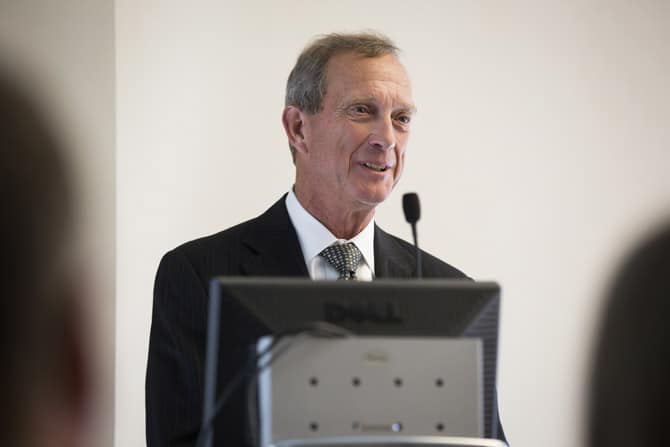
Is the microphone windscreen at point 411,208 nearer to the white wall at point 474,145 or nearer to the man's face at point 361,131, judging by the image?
the man's face at point 361,131

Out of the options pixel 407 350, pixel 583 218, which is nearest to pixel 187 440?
pixel 407 350

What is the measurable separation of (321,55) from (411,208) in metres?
0.77

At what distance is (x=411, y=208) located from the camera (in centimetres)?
214

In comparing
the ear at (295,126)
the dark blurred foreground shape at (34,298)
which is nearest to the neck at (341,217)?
the ear at (295,126)

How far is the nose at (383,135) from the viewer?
2.65 m

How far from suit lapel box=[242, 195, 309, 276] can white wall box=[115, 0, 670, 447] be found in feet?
2.85

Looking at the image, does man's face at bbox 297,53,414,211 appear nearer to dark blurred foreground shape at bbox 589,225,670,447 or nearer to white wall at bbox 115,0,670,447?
white wall at bbox 115,0,670,447

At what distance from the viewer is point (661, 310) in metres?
0.98

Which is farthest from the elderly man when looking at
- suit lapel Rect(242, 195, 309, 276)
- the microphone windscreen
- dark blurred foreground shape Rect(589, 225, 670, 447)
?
dark blurred foreground shape Rect(589, 225, 670, 447)

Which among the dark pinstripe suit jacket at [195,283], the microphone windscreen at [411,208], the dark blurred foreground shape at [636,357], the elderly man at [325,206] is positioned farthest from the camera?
the elderly man at [325,206]

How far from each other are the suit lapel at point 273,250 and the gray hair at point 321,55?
365 millimetres

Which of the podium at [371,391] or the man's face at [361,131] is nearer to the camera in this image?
the podium at [371,391]

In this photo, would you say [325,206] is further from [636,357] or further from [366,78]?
[636,357]

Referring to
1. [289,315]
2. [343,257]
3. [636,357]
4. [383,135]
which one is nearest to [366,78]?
[383,135]
